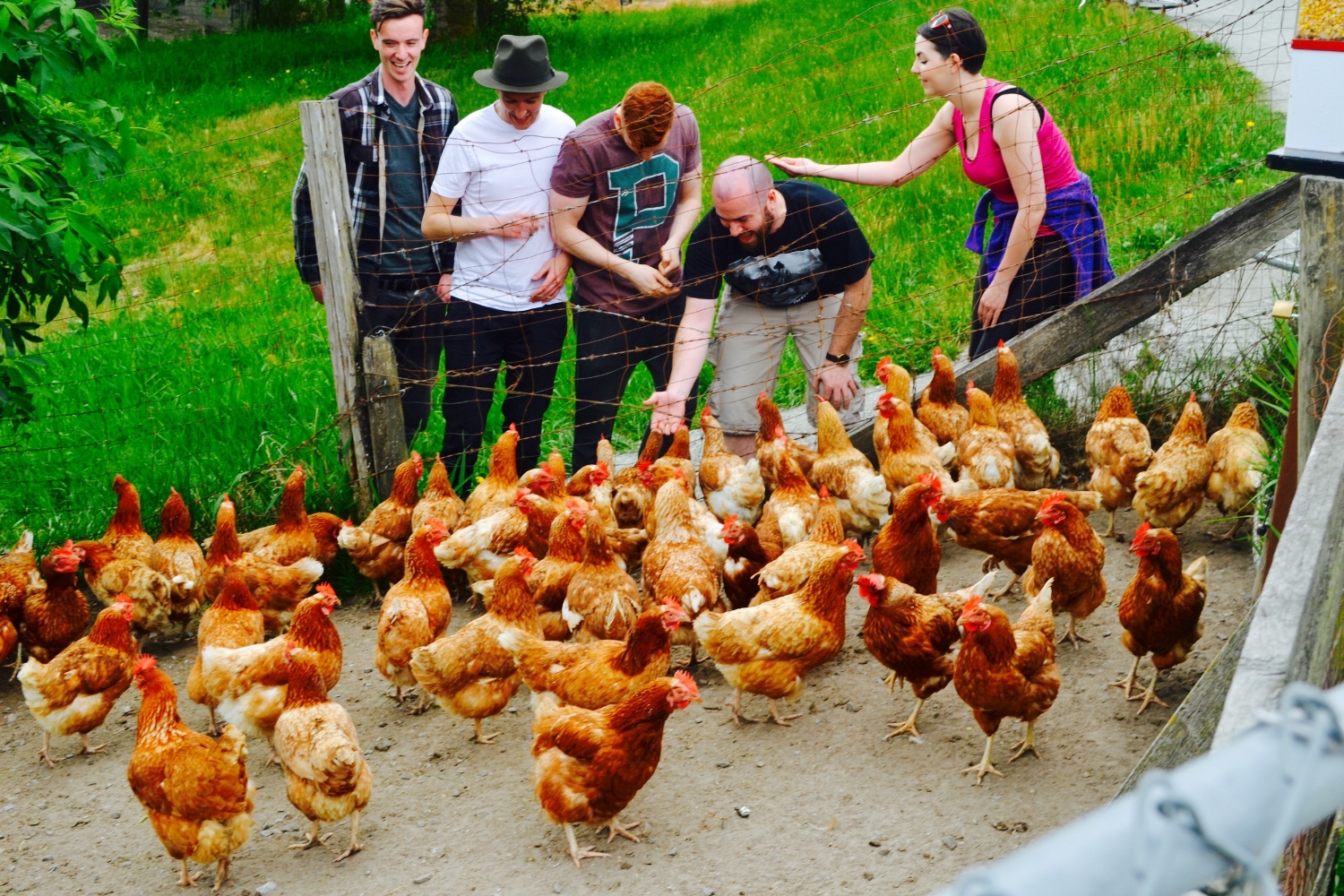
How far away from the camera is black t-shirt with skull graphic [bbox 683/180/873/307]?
19.4 feet

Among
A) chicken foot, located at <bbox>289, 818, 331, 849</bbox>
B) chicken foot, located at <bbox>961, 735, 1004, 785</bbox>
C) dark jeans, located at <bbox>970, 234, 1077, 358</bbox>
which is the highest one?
dark jeans, located at <bbox>970, 234, 1077, 358</bbox>

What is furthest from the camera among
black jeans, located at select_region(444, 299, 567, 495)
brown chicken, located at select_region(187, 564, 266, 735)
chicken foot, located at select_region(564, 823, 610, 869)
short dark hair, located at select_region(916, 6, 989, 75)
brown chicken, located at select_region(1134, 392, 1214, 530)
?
black jeans, located at select_region(444, 299, 567, 495)

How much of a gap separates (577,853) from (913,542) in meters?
Answer: 1.96

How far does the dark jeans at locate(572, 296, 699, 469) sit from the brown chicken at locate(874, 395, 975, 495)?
1103 mm

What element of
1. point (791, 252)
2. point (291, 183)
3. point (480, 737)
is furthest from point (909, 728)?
point (291, 183)

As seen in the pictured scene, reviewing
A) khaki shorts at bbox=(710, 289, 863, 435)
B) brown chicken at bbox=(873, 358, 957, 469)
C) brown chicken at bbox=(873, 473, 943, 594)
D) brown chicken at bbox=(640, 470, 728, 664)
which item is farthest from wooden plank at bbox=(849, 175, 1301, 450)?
brown chicken at bbox=(640, 470, 728, 664)

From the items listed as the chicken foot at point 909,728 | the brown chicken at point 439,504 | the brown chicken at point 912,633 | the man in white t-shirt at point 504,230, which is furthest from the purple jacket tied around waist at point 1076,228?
the brown chicken at point 439,504

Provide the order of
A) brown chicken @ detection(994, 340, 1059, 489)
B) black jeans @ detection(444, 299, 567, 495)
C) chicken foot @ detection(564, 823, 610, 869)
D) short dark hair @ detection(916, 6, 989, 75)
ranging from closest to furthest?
chicken foot @ detection(564, 823, 610, 869), short dark hair @ detection(916, 6, 989, 75), brown chicken @ detection(994, 340, 1059, 489), black jeans @ detection(444, 299, 567, 495)

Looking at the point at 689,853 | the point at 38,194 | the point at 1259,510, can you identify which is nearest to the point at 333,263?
the point at 38,194

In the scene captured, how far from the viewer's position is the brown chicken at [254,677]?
438 centimetres

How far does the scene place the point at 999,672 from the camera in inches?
159

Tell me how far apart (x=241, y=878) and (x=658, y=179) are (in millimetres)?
3628

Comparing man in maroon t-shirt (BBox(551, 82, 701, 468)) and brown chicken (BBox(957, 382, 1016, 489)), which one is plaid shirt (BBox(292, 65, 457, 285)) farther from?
brown chicken (BBox(957, 382, 1016, 489))

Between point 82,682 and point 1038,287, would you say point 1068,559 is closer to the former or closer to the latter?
point 1038,287
